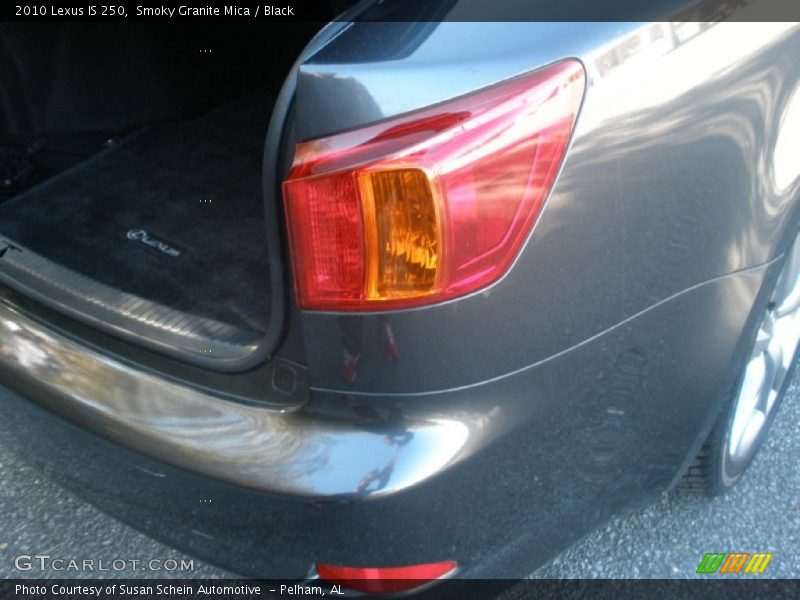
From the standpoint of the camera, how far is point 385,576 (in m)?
1.33

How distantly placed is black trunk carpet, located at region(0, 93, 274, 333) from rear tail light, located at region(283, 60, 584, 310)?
0.43 m

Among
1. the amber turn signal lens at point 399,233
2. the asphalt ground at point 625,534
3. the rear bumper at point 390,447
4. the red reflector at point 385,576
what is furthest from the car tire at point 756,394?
the amber turn signal lens at point 399,233

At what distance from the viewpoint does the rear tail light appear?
1.12m

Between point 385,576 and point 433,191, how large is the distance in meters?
0.56

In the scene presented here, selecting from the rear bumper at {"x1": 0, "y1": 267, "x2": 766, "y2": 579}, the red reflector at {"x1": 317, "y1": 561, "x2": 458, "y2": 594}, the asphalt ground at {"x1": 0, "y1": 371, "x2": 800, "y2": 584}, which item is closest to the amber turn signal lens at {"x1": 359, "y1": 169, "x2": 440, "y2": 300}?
the rear bumper at {"x1": 0, "y1": 267, "x2": 766, "y2": 579}

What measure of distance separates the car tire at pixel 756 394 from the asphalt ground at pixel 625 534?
0.22ft

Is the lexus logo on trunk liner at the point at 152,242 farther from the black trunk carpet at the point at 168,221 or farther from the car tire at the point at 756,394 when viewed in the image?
the car tire at the point at 756,394

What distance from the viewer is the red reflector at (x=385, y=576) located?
132 cm

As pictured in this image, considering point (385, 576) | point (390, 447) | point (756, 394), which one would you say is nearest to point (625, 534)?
point (756, 394)

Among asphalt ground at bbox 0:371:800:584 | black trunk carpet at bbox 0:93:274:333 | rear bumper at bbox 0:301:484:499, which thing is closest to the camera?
rear bumper at bbox 0:301:484:499

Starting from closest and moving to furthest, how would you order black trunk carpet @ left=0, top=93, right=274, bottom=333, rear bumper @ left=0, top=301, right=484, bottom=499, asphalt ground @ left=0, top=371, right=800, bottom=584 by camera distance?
rear bumper @ left=0, top=301, right=484, bottom=499, black trunk carpet @ left=0, top=93, right=274, bottom=333, asphalt ground @ left=0, top=371, right=800, bottom=584

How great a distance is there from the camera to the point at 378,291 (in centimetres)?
118

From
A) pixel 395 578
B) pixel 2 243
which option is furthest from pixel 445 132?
pixel 2 243

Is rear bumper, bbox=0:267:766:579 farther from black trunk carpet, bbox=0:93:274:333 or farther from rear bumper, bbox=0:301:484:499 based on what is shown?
black trunk carpet, bbox=0:93:274:333
